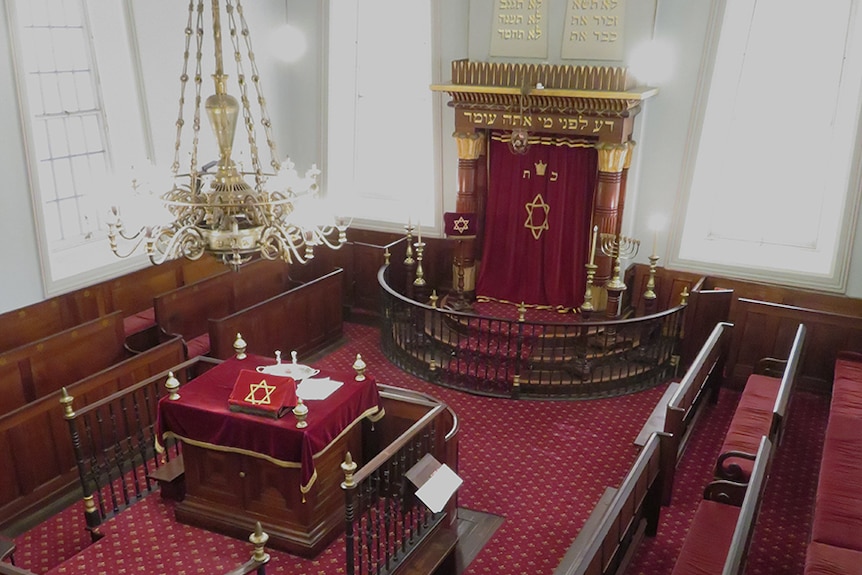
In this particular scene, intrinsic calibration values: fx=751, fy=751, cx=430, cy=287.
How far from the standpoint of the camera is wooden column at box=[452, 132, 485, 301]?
927 centimetres

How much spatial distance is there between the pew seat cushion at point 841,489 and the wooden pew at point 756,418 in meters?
0.41

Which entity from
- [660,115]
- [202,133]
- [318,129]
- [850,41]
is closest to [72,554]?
[202,133]

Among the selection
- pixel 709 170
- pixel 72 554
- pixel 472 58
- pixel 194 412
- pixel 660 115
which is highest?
pixel 472 58

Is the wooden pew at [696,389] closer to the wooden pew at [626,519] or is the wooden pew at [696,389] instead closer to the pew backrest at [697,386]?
the pew backrest at [697,386]

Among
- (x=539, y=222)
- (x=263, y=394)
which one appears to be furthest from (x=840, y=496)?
(x=539, y=222)

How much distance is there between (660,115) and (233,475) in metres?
6.45

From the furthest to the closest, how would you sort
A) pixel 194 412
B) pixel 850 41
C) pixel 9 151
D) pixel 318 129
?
pixel 318 129 < pixel 850 41 < pixel 9 151 < pixel 194 412

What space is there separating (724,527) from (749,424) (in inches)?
60.8

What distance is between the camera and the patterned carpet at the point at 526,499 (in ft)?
17.7

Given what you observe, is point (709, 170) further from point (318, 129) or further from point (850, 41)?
point (318, 129)

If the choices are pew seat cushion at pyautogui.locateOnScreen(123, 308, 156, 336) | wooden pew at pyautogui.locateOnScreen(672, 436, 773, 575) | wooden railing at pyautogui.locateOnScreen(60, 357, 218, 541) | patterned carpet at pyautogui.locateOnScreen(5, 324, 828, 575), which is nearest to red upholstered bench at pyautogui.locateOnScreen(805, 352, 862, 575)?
wooden pew at pyautogui.locateOnScreen(672, 436, 773, 575)

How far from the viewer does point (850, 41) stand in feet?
26.8

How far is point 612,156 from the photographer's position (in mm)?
8562

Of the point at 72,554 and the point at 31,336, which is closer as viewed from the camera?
the point at 72,554
